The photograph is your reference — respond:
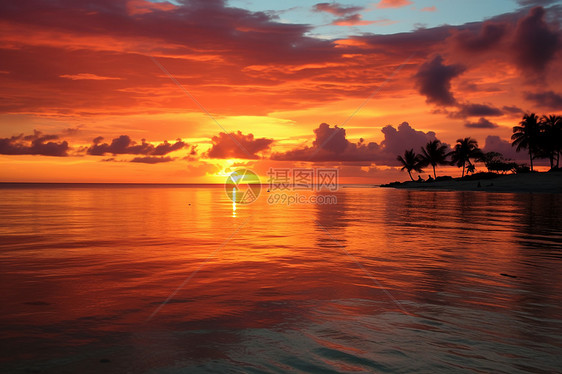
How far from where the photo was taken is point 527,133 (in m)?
80.2

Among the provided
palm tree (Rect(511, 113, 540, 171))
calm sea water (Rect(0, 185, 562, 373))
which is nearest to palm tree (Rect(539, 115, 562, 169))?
palm tree (Rect(511, 113, 540, 171))

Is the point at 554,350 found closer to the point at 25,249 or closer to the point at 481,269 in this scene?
the point at 481,269

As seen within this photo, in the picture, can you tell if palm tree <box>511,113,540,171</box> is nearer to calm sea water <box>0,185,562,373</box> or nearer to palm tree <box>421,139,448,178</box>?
palm tree <box>421,139,448,178</box>

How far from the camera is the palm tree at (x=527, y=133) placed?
3132 inches

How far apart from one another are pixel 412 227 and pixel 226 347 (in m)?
15.6

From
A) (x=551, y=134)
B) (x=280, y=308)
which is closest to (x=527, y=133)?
(x=551, y=134)

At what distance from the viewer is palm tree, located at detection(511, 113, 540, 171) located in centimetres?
7956

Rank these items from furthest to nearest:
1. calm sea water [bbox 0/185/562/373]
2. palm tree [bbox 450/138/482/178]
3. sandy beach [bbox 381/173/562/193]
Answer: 1. palm tree [bbox 450/138/482/178]
2. sandy beach [bbox 381/173/562/193]
3. calm sea water [bbox 0/185/562/373]

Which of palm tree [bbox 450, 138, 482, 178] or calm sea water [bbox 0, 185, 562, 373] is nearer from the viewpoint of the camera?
calm sea water [bbox 0, 185, 562, 373]

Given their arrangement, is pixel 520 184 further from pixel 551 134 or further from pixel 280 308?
pixel 280 308

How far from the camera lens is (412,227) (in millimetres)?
18875

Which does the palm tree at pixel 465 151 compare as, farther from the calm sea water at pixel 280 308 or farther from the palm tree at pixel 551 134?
the calm sea water at pixel 280 308

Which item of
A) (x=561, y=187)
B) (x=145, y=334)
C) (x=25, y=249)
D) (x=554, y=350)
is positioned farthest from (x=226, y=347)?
(x=561, y=187)

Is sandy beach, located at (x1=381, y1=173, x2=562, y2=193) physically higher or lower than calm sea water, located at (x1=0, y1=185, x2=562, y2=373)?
higher
